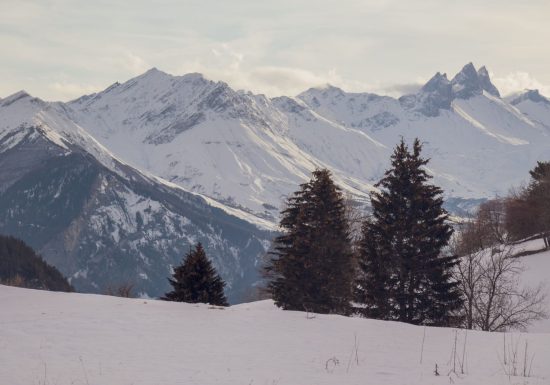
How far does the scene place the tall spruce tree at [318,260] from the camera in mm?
40000

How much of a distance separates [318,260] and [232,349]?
21294 mm

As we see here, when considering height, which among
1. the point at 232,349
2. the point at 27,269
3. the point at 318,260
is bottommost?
the point at 232,349

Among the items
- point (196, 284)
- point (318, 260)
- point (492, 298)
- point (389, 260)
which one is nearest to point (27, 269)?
point (196, 284)

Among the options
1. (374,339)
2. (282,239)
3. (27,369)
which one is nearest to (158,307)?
(374,339)

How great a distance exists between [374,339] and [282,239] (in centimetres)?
1975

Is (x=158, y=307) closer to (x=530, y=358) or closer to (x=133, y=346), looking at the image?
(x=133, y=346)

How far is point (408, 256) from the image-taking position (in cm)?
3778

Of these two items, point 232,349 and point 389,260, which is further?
point 389,260

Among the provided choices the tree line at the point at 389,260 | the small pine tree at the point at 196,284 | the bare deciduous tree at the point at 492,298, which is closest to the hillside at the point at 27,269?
the bare deciduous tree at the point at 492,298

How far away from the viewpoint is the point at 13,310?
81.8 ft

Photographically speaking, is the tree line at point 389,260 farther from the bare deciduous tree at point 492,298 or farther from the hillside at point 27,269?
the hillside at point 27,269

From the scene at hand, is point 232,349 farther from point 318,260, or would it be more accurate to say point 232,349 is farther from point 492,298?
point 492,298

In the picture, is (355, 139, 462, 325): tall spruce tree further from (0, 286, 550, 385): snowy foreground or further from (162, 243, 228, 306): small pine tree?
(0, 286, 550, 385): snowy foreground

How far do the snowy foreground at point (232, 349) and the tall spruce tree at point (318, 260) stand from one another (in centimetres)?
1410
